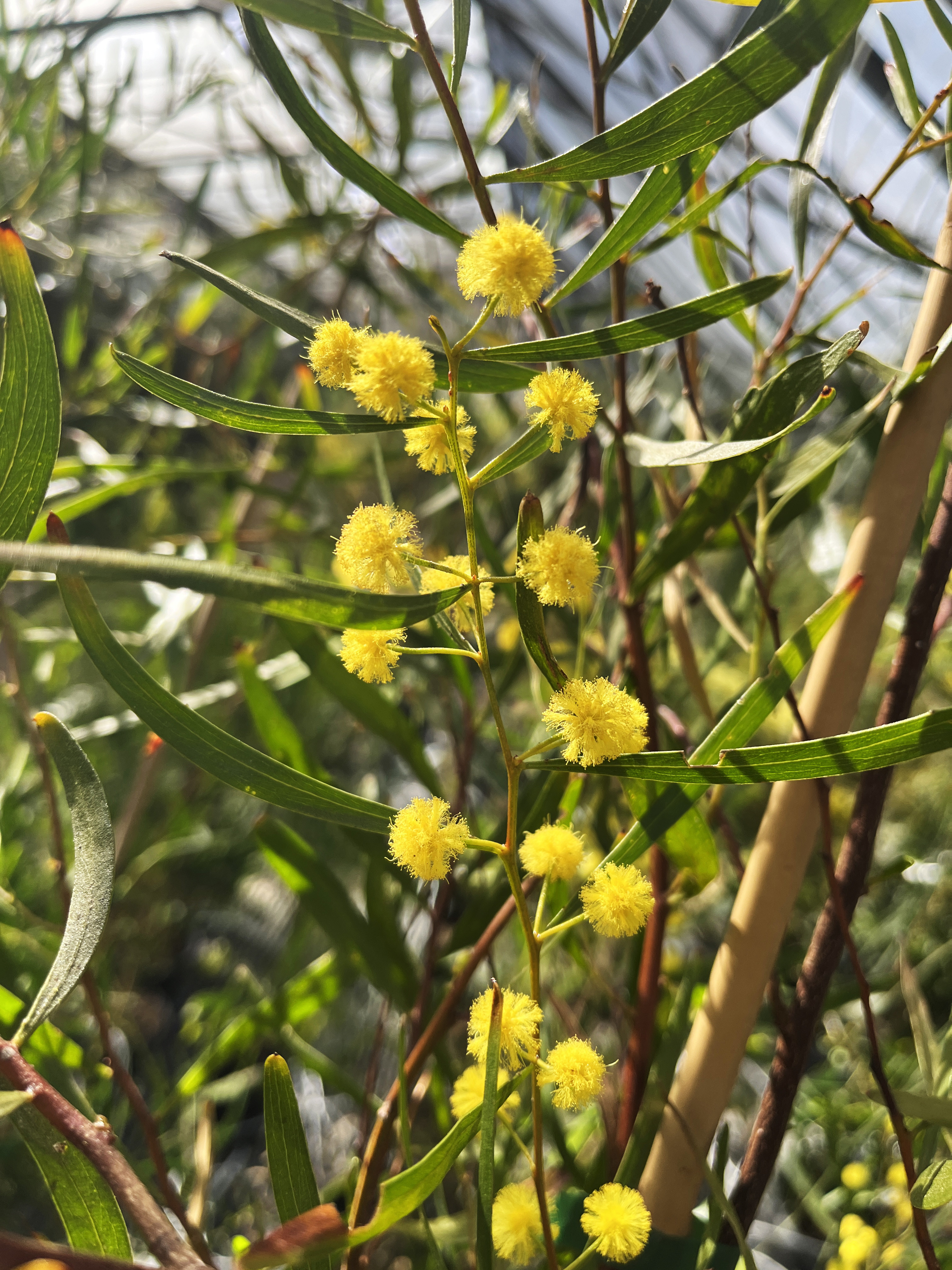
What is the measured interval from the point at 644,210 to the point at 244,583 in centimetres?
16

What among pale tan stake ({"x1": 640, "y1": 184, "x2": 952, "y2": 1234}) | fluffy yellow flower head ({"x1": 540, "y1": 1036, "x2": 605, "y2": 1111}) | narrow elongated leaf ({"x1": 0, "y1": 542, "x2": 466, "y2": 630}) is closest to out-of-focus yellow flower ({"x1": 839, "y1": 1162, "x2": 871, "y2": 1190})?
pale tan stake ({"x1": 640, "y1": 184, "x2": 952, "y2": 1234})

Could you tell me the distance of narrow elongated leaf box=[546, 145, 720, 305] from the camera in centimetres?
22

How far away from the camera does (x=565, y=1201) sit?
27 cm

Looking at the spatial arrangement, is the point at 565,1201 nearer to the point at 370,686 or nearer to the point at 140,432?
the point at 370,686

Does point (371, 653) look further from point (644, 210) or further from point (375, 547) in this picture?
point (644, 210)

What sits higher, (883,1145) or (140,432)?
(140,432)

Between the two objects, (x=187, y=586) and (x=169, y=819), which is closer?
(x=187, y=586)

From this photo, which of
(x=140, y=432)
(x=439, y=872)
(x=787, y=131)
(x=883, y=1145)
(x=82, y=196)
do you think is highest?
(x=787, y=131)

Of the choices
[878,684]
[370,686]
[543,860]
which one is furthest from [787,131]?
[543,860]

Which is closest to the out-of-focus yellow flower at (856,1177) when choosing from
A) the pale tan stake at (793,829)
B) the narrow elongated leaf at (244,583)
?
the pale tan stake at (793,829)

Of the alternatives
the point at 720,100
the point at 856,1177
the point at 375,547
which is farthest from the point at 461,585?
the point at 856,1177

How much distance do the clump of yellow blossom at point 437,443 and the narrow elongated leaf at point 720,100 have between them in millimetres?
59

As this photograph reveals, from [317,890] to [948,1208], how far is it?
1.36ft

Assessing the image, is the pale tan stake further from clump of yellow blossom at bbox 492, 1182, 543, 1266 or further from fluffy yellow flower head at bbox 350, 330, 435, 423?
fluffy yellow flower head at bbox 350, 330, 435, 423
